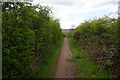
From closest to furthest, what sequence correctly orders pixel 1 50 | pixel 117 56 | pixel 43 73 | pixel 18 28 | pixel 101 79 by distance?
pixel 1 50 < pixel 18 28 < pixel 101 79 < pixel 117 56 < pixel 43 73

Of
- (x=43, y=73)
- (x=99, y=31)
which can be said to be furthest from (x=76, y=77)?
(x=99, y=31)

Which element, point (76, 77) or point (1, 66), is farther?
point (76, 77)

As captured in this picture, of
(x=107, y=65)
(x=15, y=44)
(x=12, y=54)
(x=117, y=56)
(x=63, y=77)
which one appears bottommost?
(x=63, y=77)

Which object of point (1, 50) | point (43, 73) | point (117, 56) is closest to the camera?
point (1, 50)

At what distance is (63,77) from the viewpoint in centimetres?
492

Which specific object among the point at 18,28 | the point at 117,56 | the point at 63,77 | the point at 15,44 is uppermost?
the point at 18,28

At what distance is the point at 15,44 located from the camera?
3541 mm

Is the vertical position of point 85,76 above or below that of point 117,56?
below

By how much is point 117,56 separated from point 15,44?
4.51m

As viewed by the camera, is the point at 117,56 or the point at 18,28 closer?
the point at 18,28

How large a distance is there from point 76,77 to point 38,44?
291 centimetres

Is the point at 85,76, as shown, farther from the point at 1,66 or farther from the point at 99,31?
the point at 99,31

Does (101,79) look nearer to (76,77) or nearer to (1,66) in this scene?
(76,77)

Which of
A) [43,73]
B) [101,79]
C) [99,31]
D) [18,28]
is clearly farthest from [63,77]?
[99,31]
